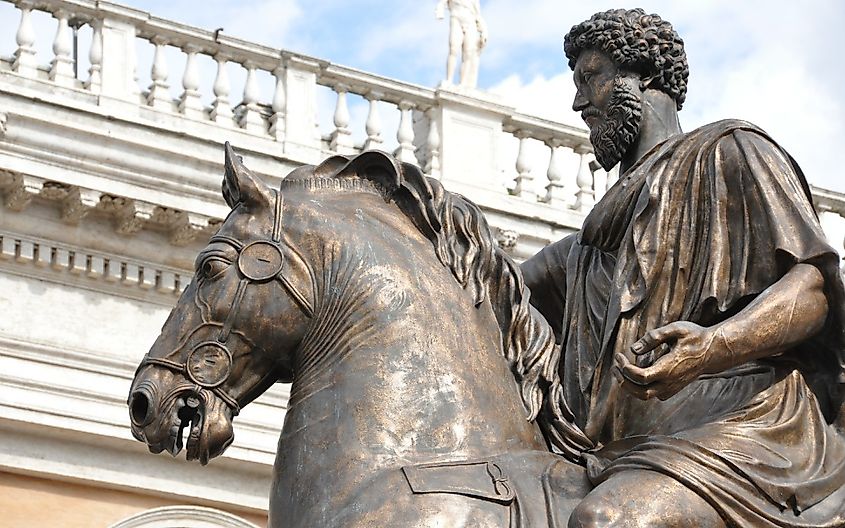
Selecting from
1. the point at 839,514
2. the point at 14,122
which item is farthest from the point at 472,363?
the point at 14,122

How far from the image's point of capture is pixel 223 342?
4316 millimetres

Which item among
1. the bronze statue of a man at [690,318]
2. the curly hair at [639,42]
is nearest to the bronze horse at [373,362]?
the bronze statue of a man at [690,318]

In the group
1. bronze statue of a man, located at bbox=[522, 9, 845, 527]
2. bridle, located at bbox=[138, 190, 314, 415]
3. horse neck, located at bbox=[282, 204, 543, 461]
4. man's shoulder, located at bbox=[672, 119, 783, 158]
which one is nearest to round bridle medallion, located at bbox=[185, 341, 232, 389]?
bridle, located at bbox=[138, 190, 314, 415]

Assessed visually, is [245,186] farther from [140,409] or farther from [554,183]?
[554,183]

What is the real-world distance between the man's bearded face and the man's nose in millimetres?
12

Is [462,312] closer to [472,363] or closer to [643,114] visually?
[472,363]

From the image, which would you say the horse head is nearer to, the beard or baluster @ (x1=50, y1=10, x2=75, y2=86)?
the beard

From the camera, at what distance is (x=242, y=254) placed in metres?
4.36

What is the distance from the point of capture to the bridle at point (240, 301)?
14.1 ft

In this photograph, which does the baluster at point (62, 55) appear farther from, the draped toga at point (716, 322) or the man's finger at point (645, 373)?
the man's finger at point (645, 373)

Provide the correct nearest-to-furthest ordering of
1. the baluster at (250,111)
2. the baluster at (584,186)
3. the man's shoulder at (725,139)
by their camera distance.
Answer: the man's shoulder at (725,139), the baluster at (250,111), the baluster at (584,186)

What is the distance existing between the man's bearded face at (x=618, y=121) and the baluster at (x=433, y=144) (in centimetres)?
1102

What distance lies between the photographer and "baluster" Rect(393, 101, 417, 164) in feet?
51.8

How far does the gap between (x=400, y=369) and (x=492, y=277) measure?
304mm
